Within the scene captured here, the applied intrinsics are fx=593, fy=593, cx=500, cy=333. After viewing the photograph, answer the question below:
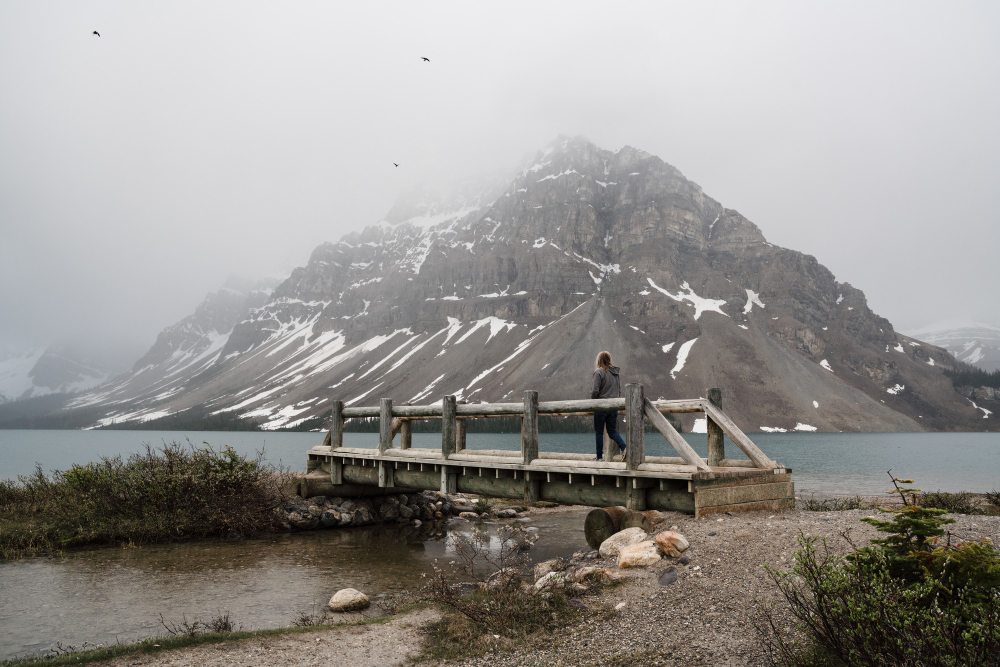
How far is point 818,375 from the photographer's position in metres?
162

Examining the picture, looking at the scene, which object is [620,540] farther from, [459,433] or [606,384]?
[459,433]

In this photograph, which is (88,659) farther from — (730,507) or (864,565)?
(730,507)

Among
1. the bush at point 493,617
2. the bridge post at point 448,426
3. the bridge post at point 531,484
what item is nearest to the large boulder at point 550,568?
the bush at point 493,617

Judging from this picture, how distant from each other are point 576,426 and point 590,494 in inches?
4625

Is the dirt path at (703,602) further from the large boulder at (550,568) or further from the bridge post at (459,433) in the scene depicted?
the bridge post at (459,433)

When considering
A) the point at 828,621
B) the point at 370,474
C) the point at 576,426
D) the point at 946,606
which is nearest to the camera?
the point at 946,606

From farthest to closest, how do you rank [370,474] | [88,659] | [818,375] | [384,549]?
[818,375], [370,474], [384,549], [88,659]

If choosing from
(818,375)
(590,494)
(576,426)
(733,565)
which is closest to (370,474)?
(590,494)

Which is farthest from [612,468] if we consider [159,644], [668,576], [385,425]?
[385,425]

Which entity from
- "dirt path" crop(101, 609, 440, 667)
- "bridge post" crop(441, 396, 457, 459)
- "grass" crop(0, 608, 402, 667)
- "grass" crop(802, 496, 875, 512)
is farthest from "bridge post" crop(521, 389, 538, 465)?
"grass" crop(802, 496, 875, 512)

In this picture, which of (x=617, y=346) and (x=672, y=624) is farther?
(x=617, y=346)

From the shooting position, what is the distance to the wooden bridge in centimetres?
1179

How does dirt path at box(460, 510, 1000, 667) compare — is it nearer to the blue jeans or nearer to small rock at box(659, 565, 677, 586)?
small rock at box(659, 565, 677, 586)

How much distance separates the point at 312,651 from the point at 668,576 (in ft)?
17.8
